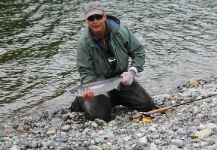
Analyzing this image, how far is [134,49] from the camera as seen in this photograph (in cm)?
746

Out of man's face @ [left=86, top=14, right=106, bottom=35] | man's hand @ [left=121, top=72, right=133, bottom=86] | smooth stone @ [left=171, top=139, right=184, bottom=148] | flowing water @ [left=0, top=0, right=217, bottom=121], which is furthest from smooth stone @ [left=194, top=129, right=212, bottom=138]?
flowing water @ [left=0, top=0, right=217, bottom=121]

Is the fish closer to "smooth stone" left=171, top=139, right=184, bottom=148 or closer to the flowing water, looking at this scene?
"smooth stone" left=171, top=139, right=184, bottom=148

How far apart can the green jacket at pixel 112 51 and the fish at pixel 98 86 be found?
0.44 meters

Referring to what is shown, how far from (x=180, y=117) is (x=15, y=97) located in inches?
198

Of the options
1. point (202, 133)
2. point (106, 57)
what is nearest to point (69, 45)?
point (106, 57)

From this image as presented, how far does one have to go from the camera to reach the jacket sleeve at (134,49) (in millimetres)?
7355

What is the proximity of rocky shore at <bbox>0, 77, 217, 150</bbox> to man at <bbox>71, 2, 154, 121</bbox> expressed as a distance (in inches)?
12.2

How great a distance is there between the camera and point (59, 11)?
813 inches

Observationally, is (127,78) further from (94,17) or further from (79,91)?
(94,17)

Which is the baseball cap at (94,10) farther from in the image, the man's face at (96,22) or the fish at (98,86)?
the fish at (98,86)

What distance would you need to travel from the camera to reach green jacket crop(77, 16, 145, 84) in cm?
716

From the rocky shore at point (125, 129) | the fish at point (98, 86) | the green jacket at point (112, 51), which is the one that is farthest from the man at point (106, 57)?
the rocky shore at point (125, 129)

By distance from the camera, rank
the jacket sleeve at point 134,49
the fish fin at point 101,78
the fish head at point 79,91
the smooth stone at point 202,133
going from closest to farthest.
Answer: the smooth stone at point 202,133 → the fish head at point 79,91 → the fish fin at point 101,78 → the jacket sleeve at point 134,49

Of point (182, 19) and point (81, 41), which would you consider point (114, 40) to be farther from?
point (182, 19)
